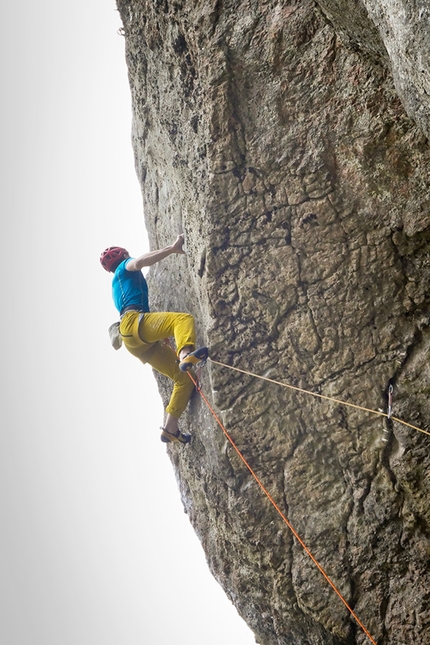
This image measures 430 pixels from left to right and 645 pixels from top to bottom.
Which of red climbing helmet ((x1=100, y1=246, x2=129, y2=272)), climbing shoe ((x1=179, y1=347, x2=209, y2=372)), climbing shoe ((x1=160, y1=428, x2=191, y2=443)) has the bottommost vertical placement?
climbing shoe ((x1=160, y1=428, x2=191, y2=443))

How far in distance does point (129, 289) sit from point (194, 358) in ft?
6.31

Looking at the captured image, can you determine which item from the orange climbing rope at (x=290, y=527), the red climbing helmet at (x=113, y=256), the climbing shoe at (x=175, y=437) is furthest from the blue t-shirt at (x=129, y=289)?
the orange climbing rope at (x=290, y=527)

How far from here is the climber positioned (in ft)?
26.4

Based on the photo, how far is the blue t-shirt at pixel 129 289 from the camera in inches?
342

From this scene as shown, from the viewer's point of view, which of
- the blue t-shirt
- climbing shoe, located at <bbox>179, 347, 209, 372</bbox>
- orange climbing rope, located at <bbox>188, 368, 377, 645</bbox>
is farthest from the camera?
the blue t-shirt

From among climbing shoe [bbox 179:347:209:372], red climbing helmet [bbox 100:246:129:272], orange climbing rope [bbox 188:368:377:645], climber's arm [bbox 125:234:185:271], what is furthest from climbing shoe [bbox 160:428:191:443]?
red climbing helmet [bbox 100:246:129:272]

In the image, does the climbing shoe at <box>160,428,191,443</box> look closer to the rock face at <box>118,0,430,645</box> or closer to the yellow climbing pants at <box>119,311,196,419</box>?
the yellow climbing pants at <box>119,311,196,419</box>

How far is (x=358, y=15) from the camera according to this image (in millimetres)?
5660

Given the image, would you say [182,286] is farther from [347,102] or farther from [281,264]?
[347,102]

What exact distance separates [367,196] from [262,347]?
205cm

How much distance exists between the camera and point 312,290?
267 inches

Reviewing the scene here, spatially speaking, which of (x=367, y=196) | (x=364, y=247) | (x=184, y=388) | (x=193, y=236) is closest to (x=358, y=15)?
(x=367, y=196)

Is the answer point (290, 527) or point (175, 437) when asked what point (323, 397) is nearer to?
point (290, 527)

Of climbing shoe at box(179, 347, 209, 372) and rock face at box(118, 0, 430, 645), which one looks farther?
climbing shoe at box(179, 347, 209, 372)
